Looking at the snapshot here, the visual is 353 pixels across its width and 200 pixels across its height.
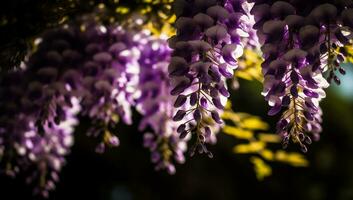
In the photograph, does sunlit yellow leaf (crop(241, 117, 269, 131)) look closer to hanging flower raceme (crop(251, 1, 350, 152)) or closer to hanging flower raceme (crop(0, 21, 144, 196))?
hanging flower raceme (crop(0, 21, 144, 196))

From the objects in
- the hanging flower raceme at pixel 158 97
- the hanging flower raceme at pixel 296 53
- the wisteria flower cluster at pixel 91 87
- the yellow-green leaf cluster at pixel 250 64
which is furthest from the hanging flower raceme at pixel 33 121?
the hanging flower raceme at pixel 296 53

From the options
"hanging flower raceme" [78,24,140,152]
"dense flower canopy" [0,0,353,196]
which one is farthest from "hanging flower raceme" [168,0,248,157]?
"hanging flower raceme" [78,24,140,152]

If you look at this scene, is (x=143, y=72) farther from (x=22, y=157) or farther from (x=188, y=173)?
(x=188, y=173)

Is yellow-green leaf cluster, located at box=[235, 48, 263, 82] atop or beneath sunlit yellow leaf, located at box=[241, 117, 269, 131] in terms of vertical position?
atop

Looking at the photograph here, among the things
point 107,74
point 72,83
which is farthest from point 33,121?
point 107,74

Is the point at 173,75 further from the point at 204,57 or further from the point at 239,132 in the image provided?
the point at 239,132

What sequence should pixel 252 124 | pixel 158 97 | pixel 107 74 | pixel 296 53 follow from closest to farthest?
pixel 296 53, pixel 107 74, pixel 158 97, pixel 252 124

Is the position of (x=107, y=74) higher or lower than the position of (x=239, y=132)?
higher
